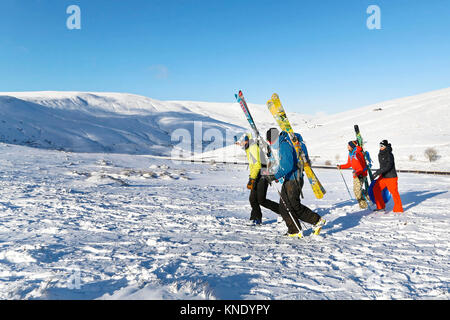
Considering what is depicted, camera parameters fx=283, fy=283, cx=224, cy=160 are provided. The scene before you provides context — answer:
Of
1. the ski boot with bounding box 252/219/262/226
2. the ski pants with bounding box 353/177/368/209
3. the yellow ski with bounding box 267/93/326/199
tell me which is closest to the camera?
the yellow ski with bounding box 267/93/326/199

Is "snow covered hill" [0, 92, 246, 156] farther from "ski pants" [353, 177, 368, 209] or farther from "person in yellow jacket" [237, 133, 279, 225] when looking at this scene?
"ski pants" [353, 177, 368, 209]

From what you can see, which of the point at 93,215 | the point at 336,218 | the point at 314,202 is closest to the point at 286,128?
the point at 336,218

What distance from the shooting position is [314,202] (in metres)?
9.45

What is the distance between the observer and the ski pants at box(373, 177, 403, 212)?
7.46 metres

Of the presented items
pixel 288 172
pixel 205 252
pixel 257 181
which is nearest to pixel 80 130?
pixel 257 181

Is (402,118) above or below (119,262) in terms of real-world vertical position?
above

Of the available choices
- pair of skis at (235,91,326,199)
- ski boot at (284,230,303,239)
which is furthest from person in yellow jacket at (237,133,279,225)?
ski boot at (284,230,303,239)

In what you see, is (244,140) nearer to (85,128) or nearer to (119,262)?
(119,262)

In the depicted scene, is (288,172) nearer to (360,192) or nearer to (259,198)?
(259,198)

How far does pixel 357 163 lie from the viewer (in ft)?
27.1

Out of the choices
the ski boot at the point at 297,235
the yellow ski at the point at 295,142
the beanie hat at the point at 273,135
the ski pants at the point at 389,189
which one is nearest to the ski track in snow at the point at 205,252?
the ski boot at the point at 297,235
